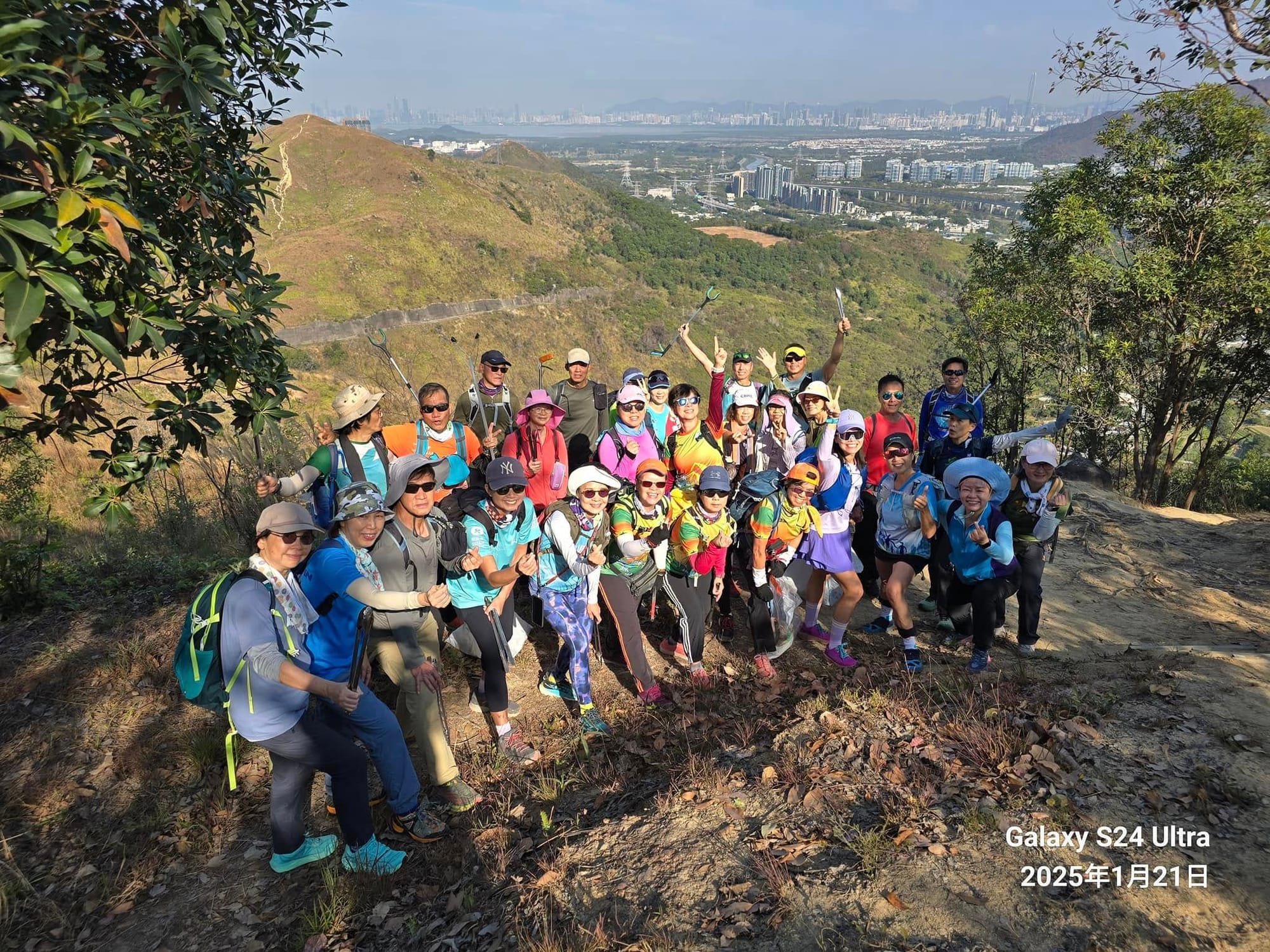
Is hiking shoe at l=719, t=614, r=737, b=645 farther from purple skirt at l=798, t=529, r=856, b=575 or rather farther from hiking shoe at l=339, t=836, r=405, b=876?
hiking shoe at l=339, t=836, r=405, b=876

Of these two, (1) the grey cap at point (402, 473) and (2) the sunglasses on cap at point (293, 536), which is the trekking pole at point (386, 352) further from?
(2) the sunglasses on cap at point (293, 536)

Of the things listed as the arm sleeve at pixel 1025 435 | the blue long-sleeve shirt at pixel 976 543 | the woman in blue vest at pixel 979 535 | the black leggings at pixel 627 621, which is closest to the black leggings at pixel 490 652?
the black leggings at pixel 627 621

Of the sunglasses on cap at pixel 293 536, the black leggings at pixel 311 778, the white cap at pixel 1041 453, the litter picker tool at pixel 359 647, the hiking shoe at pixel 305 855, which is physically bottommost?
the hiking shoe at pixel 305 855

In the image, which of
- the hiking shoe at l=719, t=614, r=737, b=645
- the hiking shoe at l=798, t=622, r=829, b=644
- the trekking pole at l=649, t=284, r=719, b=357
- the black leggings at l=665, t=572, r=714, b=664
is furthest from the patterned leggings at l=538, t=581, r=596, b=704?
the trekking pole at l=649, t=284, r=719, b=357

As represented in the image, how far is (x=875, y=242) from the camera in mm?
115062

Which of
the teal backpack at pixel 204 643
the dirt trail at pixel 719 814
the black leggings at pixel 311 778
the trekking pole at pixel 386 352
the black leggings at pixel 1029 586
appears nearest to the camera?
the dirt trail at pixel 719 814

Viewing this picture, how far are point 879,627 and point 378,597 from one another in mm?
4977

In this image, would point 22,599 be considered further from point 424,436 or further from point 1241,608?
point 1241,608

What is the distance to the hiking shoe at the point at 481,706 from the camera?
5516 millimetres

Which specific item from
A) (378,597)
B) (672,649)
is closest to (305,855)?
(378,597)

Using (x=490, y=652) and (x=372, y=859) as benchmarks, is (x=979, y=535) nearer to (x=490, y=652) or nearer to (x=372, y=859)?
→ (x=490, y=652)

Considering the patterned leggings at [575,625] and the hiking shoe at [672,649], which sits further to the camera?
the hiking shoe at [672,649]

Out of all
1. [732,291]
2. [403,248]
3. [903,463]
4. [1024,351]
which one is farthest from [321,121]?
[903,463]

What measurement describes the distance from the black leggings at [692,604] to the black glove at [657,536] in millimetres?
368
